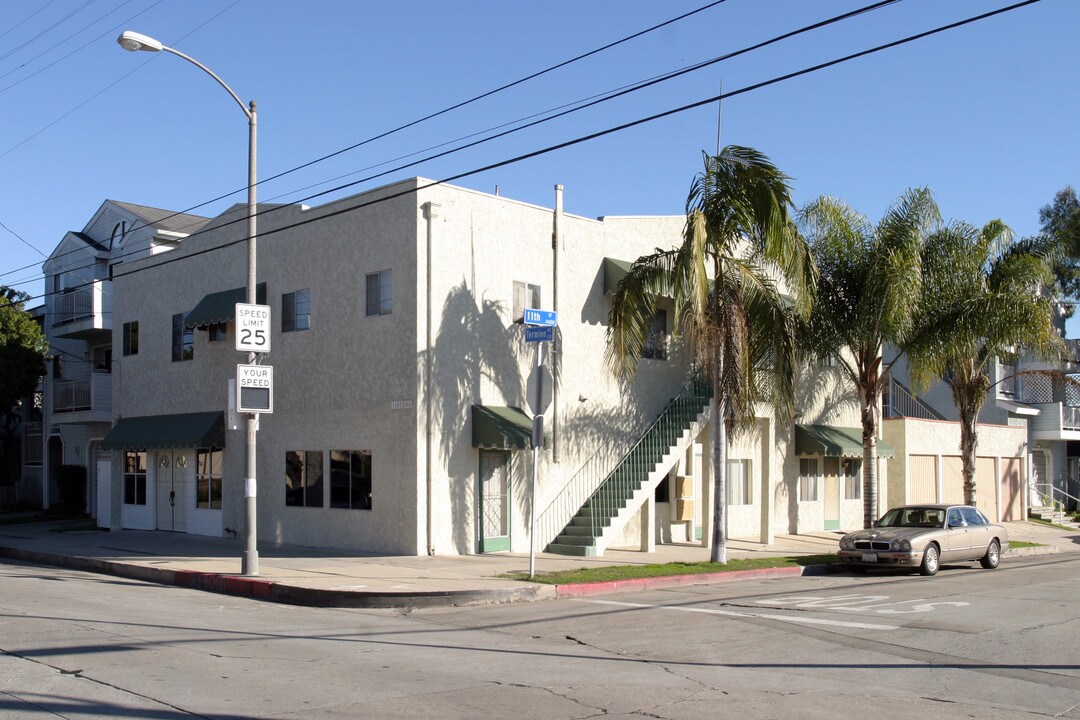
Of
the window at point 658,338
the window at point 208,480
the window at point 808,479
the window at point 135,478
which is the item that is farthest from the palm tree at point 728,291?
the window at point 135,478

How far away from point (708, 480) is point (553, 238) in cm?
639

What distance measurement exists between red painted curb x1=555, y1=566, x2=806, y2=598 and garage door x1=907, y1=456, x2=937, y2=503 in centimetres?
1295

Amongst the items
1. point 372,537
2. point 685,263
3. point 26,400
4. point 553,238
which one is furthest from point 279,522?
point 26,400

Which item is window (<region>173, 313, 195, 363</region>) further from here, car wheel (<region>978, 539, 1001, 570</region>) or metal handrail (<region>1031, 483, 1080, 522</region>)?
metal handrail (<region>1031, 483, 1080, 522</region>)

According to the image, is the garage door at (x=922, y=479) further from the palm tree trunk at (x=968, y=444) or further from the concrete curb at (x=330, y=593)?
the concrete curb at (x=330, y=593)

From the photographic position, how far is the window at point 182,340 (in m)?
26.2

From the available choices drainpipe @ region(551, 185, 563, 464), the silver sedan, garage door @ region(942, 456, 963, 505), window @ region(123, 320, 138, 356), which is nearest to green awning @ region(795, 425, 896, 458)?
garage door @ region(942, 456, 963, 505)

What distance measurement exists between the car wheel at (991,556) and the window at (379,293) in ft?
43.8

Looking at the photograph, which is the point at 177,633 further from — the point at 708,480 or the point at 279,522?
the point at 708,480

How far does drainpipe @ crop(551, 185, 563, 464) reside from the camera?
864 inches

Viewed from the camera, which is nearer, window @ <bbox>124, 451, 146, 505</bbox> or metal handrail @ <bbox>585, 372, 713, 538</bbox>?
metal handrail @ <bbox>585, 372, 713, 538</bbox>

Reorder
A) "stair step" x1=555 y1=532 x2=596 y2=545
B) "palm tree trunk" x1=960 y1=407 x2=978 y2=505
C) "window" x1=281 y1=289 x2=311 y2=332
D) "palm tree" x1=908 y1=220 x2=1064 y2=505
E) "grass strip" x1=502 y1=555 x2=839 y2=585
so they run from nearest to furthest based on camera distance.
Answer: "grass strip" x1=502 y1=555 x2=839 y2=585
"stair step" x1=555 y1=532 x2=596 y2=545
"window" x1=281 y1=289 x2=311 y2=332
"palm tree" x1=908 y1=220 x2=1064 y2=505
"palm tree trunk" x1=960 y1=407 x2=978 y2=505

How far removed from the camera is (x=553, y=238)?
22344 millimetres

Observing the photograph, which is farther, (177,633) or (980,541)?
(980,541)
